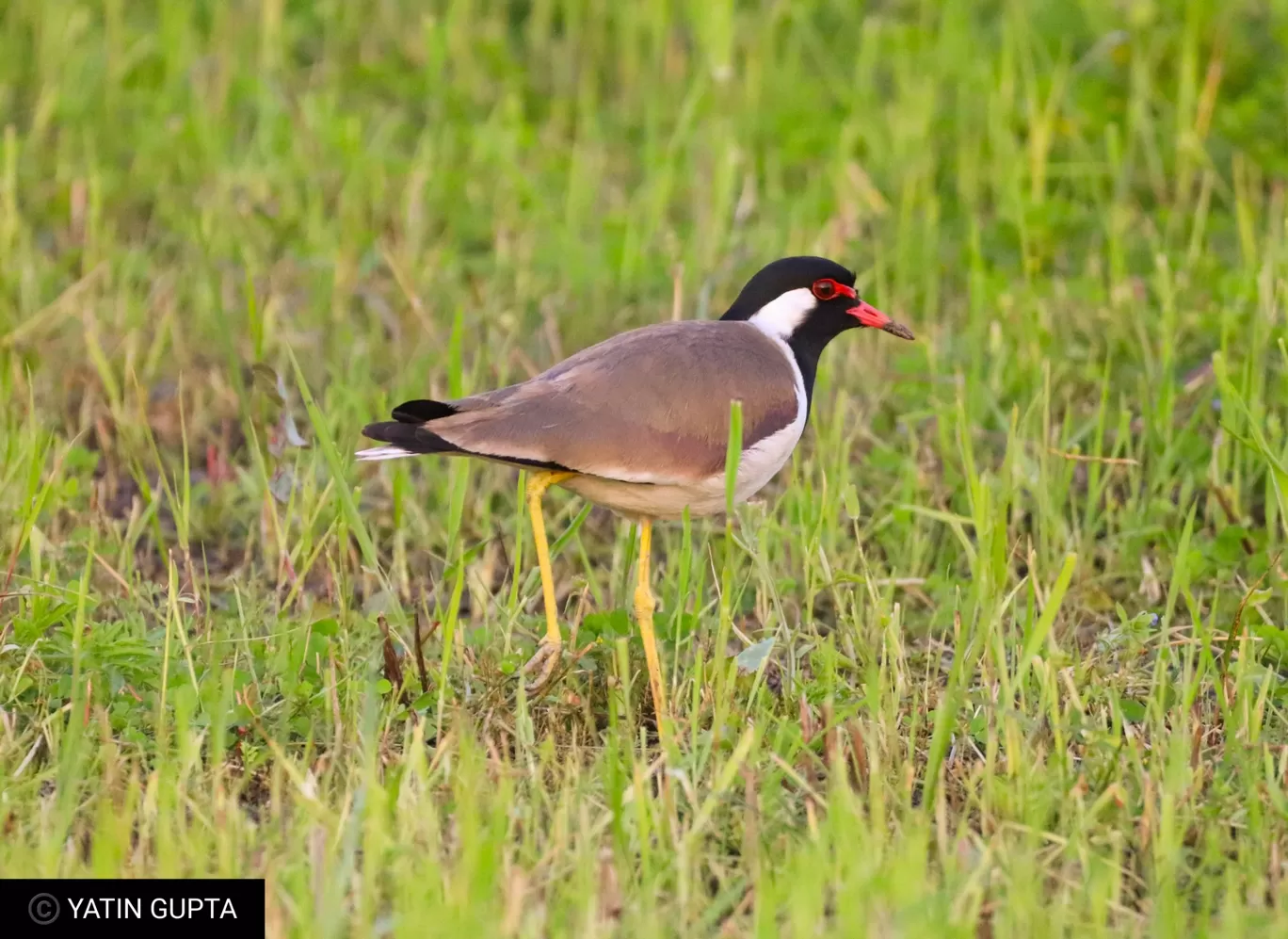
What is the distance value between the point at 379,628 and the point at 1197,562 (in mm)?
2118

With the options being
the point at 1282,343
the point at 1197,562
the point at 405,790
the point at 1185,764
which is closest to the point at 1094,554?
the point at 1197,562

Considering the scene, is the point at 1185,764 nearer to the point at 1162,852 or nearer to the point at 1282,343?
the point at 1162,852

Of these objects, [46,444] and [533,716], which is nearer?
[533,716]

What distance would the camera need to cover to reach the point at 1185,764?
3.49 m

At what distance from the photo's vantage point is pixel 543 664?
4.05m

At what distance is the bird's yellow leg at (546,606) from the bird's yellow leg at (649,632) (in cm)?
19

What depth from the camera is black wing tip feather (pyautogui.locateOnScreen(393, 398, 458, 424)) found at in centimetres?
386

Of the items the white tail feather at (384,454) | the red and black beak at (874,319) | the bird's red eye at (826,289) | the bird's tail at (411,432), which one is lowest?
the white tail feather at (384,454)

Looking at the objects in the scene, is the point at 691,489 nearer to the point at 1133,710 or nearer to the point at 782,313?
the point at 782,313

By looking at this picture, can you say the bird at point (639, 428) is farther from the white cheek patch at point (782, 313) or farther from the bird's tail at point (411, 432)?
the white cheek patch at point (782, 313)

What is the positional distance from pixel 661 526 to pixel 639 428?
124 centimetres

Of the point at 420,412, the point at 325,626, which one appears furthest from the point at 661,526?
the point at 420,412

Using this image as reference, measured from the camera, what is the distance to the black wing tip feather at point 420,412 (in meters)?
3.86

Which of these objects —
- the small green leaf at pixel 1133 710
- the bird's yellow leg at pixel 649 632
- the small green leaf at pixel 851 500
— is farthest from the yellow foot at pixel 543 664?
the small green leaf at pixel 1133 710
